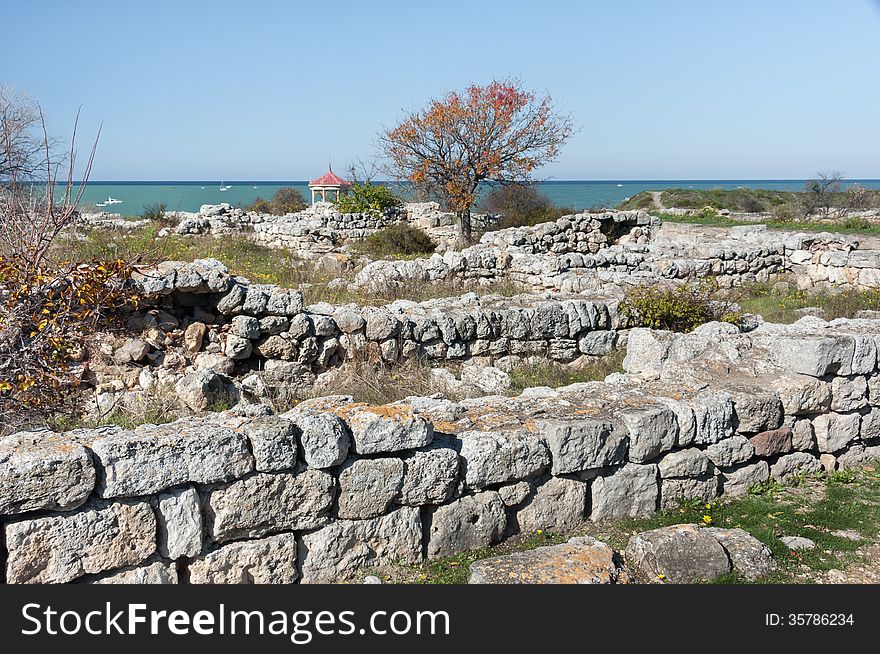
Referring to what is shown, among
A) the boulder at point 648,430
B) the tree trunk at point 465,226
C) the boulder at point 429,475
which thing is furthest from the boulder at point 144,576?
the tree trunk at point 465,226

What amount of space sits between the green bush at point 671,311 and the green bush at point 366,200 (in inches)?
597

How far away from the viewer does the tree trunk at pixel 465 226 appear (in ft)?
77.0

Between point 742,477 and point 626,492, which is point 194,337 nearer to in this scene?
point 626,492

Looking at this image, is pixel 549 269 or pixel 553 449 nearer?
pixel 553 449

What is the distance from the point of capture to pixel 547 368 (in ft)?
31.0

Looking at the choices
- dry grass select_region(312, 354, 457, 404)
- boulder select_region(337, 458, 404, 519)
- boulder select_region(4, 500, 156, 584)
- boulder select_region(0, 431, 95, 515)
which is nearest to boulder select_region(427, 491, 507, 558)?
boulder select_region(337, 458, 404, 519)

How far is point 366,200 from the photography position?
24.2 meters

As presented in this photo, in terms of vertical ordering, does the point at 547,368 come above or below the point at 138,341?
below

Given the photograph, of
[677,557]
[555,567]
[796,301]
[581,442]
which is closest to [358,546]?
[555,567]

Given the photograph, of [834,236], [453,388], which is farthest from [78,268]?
[834,236]

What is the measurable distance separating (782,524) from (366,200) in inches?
806

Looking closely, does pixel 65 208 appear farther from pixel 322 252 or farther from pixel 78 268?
pixel 322 252

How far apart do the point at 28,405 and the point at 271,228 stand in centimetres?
1728

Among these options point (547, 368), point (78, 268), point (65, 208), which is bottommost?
point (547, 368)
